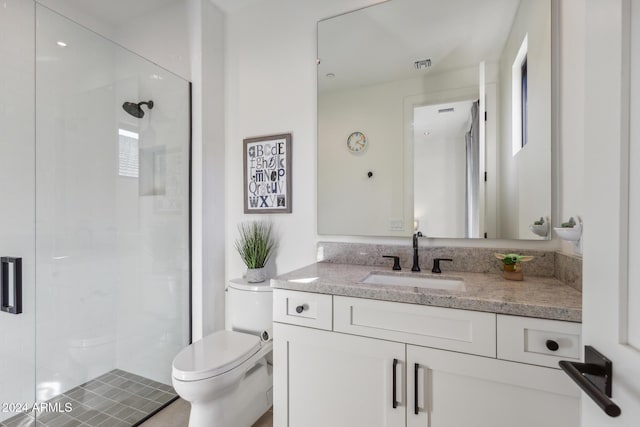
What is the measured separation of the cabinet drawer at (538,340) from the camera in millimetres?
935

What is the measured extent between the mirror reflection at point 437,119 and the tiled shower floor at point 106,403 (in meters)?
1.54

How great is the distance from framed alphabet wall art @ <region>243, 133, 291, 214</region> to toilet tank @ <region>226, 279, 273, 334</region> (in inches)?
20.9

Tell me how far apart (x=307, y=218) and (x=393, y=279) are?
2.29 ft

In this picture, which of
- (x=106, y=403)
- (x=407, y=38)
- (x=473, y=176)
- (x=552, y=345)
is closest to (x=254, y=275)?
(x=106, y=403)

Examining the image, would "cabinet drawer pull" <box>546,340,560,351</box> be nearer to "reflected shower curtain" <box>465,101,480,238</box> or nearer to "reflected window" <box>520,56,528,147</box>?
"reflected shower curtain" <box>465,101,480,238</box>

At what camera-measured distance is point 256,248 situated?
6.55 ft

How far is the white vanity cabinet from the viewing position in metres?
0.97

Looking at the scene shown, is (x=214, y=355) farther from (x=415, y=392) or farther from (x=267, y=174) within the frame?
(x=267, y=174)

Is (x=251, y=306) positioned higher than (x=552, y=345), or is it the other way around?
(x=552, y=345)

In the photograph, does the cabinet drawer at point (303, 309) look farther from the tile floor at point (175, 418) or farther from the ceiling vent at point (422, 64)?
the ceiling vent at point (422, 64)

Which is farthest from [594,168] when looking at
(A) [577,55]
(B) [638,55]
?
(A) [577,55]

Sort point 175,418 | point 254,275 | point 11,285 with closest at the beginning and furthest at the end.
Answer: point 11,285, point 175,418, point 254,275

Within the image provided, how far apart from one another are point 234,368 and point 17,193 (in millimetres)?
1547

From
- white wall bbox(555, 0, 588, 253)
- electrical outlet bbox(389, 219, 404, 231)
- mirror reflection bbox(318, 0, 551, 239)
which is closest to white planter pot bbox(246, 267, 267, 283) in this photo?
mirror reflection bbox(318, 0, 551, 239)
